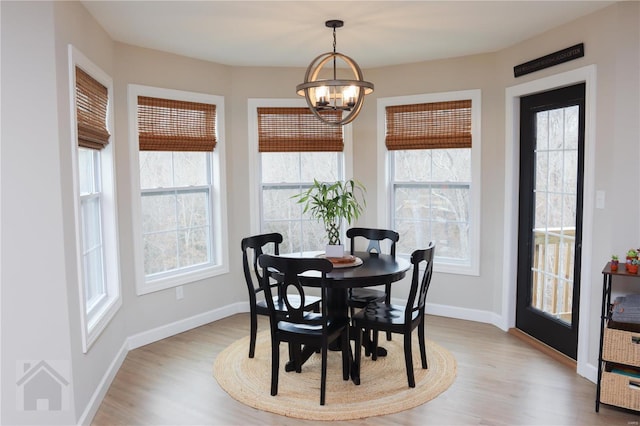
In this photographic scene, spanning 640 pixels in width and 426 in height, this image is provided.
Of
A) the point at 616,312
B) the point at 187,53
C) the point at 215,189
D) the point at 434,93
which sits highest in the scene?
the point at 187,53

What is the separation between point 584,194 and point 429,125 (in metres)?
1.69

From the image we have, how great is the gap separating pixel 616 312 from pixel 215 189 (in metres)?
3.42

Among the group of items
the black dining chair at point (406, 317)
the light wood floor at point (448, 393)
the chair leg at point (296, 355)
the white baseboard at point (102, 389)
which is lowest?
the light wood floor at point (448, 393)

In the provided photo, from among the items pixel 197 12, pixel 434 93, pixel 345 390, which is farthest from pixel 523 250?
pixel 197 12

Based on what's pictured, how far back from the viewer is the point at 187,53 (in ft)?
14.4

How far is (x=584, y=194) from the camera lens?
3.51 meters

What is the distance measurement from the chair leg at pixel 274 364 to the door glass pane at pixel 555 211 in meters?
2.23

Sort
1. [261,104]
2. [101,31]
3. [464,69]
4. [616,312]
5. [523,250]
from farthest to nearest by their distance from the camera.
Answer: [261,104] → [464,69] → [523,250] → [101,31] → [616,312]

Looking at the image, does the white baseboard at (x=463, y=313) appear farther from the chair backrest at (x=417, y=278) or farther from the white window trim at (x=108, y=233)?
the white window trim at (x=108, y=233)

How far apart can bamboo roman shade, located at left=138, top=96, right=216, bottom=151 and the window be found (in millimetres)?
472

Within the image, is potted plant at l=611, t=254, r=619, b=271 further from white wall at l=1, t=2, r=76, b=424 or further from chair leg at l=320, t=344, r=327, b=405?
white wall at l=1, t=2, r=76, b=424

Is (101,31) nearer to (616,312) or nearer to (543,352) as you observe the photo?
(616,312)

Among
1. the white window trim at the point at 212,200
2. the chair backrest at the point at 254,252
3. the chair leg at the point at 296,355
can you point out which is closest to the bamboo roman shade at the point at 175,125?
the white window trim at the point at 212,200

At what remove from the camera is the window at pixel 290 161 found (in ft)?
16.4
